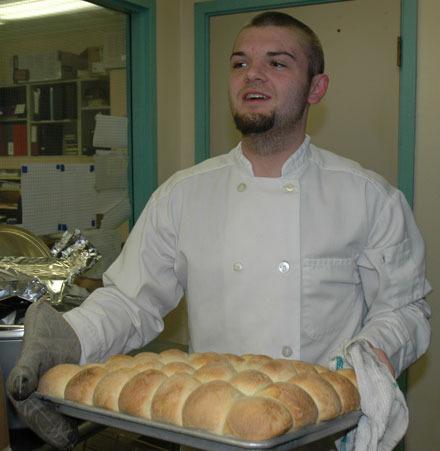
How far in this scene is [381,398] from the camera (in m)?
1.04

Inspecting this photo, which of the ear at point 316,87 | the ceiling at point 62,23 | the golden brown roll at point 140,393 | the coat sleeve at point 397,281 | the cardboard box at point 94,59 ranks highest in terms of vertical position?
the ceiling at point 62,23

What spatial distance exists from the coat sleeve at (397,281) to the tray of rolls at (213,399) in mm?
255

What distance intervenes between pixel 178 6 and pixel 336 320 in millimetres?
1934

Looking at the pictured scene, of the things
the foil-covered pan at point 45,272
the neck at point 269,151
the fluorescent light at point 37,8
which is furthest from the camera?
the fluorescent light at point 37,8

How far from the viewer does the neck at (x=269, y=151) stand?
1511mm

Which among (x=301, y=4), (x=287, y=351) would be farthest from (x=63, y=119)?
(x=287, y=351)

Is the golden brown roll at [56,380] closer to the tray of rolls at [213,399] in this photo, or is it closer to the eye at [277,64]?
the tray of rolls at [213,399]

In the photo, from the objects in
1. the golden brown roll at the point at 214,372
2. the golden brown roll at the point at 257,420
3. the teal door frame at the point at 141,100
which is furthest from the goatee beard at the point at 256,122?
the teal door frame at the point at 141,100

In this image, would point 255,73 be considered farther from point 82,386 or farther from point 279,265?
point 82,386

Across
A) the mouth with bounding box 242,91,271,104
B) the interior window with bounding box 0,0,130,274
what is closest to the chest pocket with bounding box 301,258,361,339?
the mouth with bounding box 242,91,271,104

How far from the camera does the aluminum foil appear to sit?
1.42 metres

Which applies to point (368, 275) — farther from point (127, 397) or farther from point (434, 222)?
point (434, 222)

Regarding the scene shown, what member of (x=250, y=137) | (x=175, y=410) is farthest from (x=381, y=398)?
(x=250, y=137)

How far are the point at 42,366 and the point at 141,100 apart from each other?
1807 mm
